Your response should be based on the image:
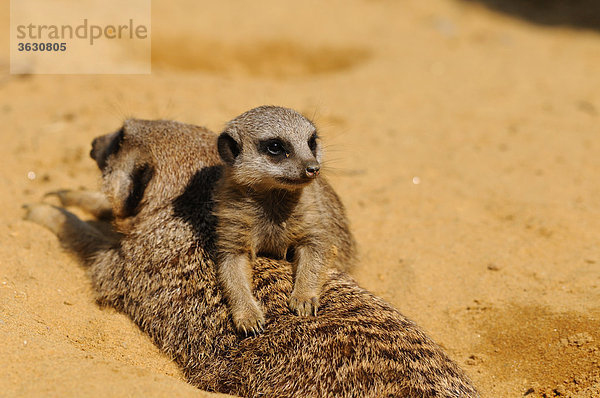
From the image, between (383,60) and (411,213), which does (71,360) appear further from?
(383,60)

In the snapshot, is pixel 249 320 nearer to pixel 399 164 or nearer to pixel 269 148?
pixel 269 148

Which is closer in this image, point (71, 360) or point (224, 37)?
point (71, 360)

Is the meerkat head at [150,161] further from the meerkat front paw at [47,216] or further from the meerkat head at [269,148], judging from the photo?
the meerkat front paw at [47,216]

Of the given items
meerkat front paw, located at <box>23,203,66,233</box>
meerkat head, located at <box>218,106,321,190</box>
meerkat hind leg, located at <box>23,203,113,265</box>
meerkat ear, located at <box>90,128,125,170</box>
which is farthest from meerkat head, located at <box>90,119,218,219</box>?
meerkat front paw, located at <box>23,203,66,233</box>

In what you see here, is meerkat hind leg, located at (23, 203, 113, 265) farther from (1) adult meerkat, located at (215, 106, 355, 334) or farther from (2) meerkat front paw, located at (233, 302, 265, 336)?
(2) meerkat front paw, located at (233, 302, 265, 336)

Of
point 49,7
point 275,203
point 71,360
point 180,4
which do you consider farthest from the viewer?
point 180,4

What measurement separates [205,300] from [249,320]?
16.3 inches

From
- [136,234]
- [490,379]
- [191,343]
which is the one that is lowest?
[490,379]

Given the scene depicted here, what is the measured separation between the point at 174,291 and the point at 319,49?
22.7 ft

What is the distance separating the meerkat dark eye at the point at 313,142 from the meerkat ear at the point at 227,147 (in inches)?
16.9

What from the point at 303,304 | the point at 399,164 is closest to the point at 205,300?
the point at 303,304

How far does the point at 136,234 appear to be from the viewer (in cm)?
408

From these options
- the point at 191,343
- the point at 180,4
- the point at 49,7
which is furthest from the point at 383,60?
the point at 191,343

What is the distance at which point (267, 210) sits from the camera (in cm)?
355
